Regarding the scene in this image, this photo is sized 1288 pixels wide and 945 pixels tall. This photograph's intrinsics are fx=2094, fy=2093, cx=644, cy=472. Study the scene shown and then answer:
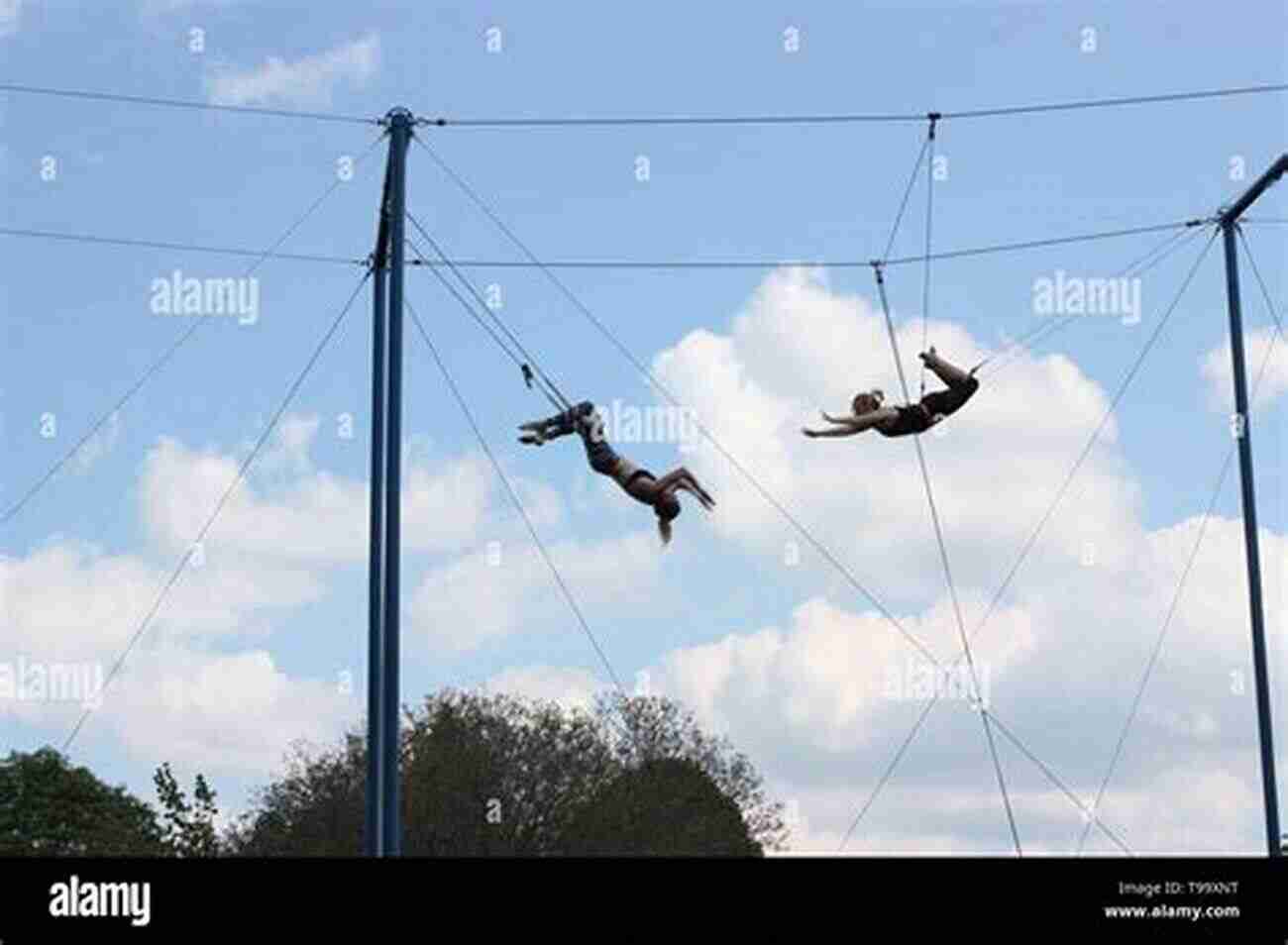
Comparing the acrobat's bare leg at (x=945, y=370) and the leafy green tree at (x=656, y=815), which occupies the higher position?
the acrobat's bare leg at (x=945, y=370)

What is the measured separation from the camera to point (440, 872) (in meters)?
10.3

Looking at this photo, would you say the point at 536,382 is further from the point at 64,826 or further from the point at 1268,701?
the point at 64,826

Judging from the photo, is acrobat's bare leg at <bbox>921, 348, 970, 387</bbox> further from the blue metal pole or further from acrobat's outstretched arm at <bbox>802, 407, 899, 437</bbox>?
the blue metal pole

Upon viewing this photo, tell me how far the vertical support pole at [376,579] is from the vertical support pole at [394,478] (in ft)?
0.28

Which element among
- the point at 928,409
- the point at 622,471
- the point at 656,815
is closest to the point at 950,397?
the point at 928,409

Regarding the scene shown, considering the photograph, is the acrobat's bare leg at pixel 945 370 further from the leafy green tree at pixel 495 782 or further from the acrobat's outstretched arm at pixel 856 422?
the leafy green tree at pixel 495 782

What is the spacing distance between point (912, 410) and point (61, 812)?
44.5m

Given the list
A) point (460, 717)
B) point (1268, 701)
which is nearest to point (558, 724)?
point (460, 717)

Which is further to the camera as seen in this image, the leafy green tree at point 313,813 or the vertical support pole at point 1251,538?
the leafy green tree at point 313,813

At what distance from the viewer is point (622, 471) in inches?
714

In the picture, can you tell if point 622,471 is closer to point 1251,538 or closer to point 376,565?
point 376,565

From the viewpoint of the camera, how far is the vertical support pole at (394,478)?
54.7ft

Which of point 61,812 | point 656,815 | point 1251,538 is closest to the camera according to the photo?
point 1251,538

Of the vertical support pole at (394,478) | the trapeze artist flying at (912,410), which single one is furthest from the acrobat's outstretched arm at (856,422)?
the vertical support pole at (394,478)
